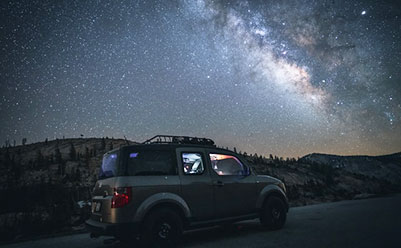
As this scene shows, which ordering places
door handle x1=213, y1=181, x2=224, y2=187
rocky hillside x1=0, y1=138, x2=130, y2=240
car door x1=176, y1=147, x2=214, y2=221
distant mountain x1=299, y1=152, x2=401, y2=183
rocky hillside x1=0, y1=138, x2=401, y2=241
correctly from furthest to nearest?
distant mountain x1=299, y1=152, x2=401, y2=183
rocky hillside x1=0, y1=138, x2=401, y2=241
rocky hillside x1=0, y1=138, x2=130, y2=240
door handle x1=213, y1=181, x2=224, y2=187
car door x1=176, y1=147, x2=214, y2=221

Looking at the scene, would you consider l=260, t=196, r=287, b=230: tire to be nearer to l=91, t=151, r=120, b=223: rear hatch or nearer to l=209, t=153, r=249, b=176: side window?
l=209, t=153, r=249, b=176: side window

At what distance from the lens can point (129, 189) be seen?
4379mm

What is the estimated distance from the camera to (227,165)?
20.2ft

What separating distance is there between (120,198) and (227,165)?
110 inches

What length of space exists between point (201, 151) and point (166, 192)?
4.68ft

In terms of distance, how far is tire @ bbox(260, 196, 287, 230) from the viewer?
6.17 metres

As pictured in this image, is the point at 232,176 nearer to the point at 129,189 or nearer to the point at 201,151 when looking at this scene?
the point at 201,151

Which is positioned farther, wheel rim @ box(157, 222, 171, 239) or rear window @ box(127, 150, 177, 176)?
rear window @ box(127, 150, 177, 176)

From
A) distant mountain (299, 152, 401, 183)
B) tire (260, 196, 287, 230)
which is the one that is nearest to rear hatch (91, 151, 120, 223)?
tire (260, 196, 287, 230)

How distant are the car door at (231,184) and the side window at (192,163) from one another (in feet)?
0.86

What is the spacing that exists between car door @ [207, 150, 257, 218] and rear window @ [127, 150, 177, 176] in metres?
1.07

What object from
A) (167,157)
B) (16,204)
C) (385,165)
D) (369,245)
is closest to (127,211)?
(167,157)

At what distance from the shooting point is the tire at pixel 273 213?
6172mm

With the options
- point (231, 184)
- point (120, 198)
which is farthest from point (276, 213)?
point (120, 198)
